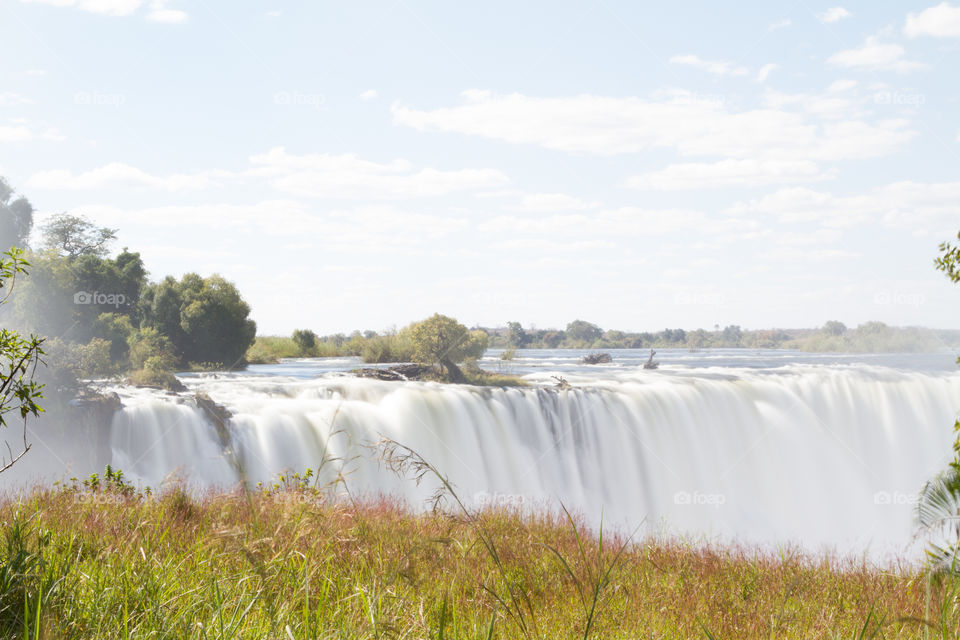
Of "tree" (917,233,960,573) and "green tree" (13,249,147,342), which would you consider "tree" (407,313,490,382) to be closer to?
"green tree" (13,249,147,342)

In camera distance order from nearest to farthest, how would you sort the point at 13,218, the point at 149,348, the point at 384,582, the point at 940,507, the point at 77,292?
the point at 384,582 < the point at 940,507 < the point at 149,348 < the point at 77,292 < the point at 13,218

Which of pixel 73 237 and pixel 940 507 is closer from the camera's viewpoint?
pixel 940 507

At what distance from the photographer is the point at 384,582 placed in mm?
1869

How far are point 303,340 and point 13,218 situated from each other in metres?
15.8

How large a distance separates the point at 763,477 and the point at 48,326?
21569mm

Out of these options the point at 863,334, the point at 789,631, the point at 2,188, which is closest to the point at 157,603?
the point at 789,631

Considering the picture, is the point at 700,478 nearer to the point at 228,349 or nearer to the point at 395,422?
the point at 395,422

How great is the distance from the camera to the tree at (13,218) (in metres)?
29.5

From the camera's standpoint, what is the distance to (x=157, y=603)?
2.47 metres

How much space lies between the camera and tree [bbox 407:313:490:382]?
2145 cm
